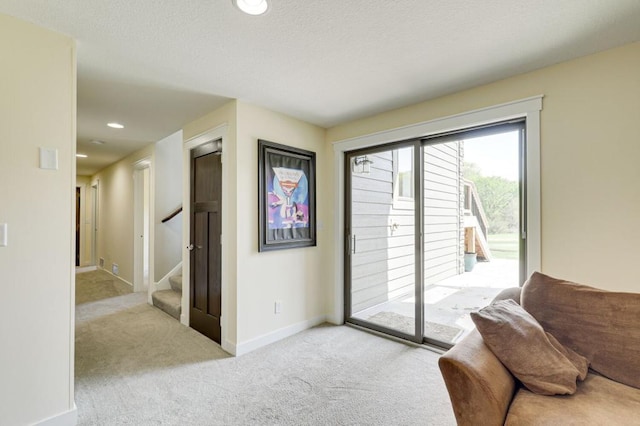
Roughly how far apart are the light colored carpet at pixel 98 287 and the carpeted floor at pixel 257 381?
1501 mm

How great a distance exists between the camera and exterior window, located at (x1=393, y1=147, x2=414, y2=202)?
3062 millimetres

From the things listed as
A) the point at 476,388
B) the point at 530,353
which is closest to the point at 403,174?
the point at 530,353

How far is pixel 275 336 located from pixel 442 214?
2.08 meters

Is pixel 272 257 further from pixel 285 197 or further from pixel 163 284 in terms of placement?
pixel 163 284

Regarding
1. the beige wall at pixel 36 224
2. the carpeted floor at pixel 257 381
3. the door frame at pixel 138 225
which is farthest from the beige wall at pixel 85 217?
the beige wall at pixel 36 224

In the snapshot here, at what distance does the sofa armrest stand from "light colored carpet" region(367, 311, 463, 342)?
1.67 m

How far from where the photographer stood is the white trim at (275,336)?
2736mm

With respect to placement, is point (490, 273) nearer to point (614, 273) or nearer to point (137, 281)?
point (614, 273)

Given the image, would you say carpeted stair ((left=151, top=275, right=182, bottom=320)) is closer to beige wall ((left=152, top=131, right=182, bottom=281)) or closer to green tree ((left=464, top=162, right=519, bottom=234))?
beige wall ((left=152, top=131, right=182, bottom=281))

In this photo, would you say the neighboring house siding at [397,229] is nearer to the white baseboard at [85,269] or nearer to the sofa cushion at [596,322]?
the sofa cushion at [596,322]

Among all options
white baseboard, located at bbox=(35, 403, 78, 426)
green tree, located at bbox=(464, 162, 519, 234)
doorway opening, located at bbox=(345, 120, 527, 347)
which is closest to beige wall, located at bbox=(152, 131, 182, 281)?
white baseboard, located at bbox=(35, 403, 78, 426)

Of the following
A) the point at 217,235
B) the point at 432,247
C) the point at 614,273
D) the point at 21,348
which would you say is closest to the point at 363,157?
the point at 432,247

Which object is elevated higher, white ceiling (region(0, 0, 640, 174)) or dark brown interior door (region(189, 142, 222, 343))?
white ceiling (region(0, 0, 640, 174))

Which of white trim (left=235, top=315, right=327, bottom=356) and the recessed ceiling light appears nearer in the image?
the recessed ceiling light
